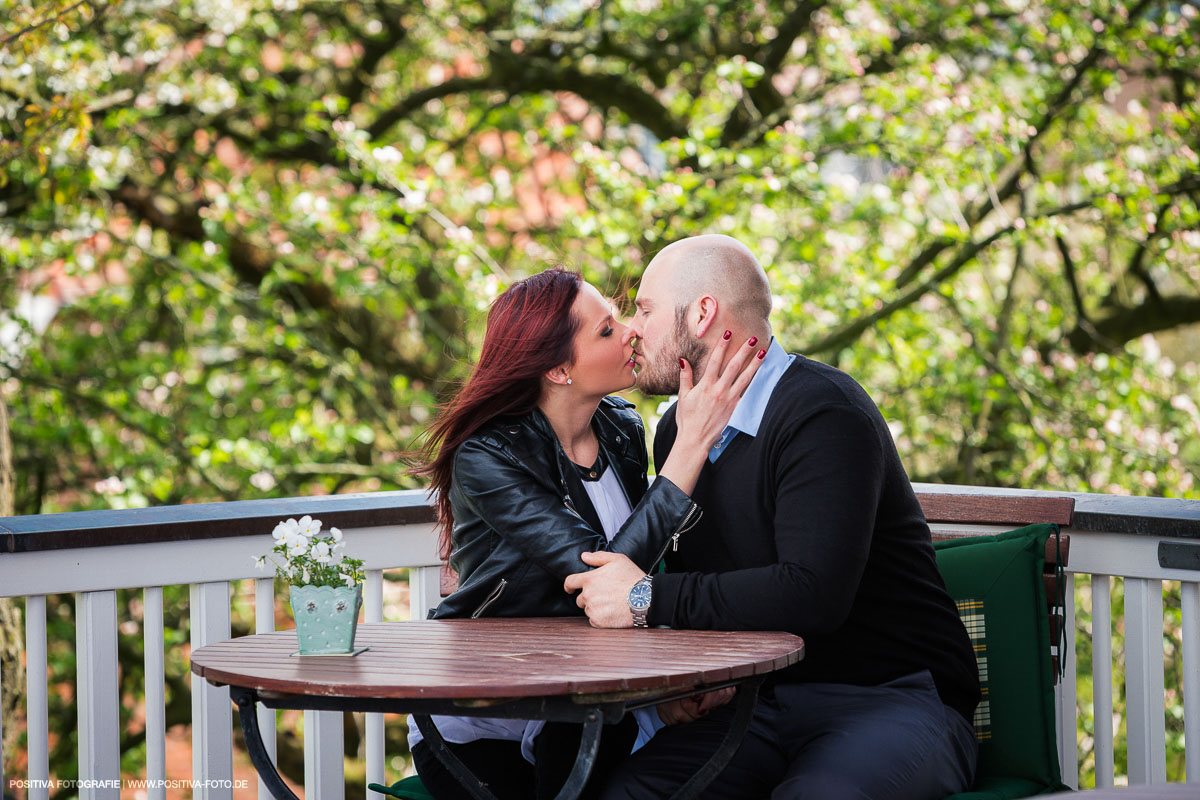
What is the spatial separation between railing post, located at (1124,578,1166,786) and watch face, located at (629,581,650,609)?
1.16 m

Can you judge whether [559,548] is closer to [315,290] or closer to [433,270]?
[433,270]

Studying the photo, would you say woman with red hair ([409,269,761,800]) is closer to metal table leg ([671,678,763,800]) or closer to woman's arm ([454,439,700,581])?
Result: woman's arm ([454,439,700,581])

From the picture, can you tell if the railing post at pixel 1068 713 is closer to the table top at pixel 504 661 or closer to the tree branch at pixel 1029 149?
the table top at pixel 504 661

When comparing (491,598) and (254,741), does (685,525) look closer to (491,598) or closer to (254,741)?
(491,598)

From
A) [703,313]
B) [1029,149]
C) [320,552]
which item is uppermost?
[1029,149]

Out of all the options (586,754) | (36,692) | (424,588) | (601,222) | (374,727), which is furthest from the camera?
(601,222)

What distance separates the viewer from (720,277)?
2.51 m

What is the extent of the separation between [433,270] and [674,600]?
3.93m

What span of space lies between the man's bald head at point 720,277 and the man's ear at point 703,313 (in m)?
0.01

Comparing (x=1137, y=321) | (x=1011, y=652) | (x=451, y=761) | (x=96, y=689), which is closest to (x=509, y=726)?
(x=451, y=761)

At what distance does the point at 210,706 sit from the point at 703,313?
139cm

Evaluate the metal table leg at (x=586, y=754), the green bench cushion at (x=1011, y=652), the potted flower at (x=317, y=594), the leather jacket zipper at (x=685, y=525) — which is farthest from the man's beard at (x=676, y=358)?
the metal table leg at (x=586, y=754)

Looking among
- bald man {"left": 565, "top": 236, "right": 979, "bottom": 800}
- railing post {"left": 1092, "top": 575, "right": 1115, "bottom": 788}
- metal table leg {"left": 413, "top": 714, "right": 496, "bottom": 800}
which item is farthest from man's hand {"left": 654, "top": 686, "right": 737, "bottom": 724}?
railing post {"left": 1092, "top": 575, "right": 1115, "bottom": 788}

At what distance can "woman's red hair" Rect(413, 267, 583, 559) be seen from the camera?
250 centimetres
